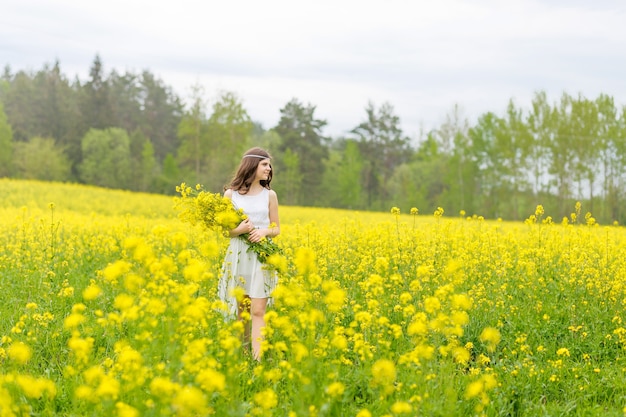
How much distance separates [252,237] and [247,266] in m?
0.31

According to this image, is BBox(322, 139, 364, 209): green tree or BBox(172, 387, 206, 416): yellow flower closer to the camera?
BBox(172, 387, 206, 416): yellow flower

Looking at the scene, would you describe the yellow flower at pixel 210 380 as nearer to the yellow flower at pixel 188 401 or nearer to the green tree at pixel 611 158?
the yellow flower at pixel 188 401

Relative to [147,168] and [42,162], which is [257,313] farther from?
[42,162]

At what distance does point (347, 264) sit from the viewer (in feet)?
25.8

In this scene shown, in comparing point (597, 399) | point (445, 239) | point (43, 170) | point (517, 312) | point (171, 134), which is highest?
point (171, 134)

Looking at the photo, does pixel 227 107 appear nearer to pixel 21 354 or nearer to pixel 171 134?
pixel 171 134

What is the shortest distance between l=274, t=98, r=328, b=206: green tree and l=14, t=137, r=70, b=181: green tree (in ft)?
54.5

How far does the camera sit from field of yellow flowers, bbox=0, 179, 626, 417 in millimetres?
3312

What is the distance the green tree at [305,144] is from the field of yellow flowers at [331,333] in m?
36.9

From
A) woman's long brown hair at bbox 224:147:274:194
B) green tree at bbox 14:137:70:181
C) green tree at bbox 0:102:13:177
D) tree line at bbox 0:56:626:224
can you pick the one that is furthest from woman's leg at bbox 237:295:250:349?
green tree at bbox 0:102:13:177

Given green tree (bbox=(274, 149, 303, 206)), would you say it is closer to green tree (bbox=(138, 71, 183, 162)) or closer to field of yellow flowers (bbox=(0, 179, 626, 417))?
green tree (bbox=(138, 71, 183, 162))

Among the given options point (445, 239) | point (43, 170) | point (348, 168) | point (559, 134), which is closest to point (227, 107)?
point (348, 168)

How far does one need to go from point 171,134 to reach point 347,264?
51492mm

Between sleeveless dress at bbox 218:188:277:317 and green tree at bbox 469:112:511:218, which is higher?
green tree at bbox 469:112:511:218
